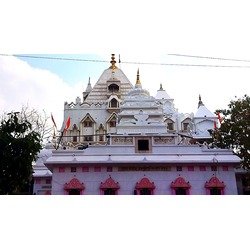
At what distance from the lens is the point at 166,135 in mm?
7102

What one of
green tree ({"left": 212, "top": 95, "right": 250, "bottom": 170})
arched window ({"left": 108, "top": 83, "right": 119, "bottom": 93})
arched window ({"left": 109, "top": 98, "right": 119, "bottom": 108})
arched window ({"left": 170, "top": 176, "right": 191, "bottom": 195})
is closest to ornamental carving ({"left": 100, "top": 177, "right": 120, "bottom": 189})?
arched window ({"left": 170, "top": 176, "right": 191, "bottom": 195})

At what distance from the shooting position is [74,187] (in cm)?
613

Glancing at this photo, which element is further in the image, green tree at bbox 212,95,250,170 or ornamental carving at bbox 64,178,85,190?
green tree at bbox 212,95,250,170

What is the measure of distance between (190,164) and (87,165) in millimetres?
1735

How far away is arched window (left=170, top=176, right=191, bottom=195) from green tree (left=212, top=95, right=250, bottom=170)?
1132 mm

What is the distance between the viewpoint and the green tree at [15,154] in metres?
4.45

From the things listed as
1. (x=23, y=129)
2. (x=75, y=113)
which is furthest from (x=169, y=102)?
(x=23, y=129)

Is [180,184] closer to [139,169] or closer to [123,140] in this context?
[139,169]

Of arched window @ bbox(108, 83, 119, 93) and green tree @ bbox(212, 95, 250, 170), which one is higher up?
arched window @ bbox(108, 83, 119, 93)

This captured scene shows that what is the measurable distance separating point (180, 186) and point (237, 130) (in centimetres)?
190

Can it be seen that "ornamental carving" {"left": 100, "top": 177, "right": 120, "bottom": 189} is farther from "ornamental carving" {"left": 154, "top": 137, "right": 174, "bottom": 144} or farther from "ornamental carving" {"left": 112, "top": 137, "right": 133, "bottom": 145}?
Answer: "ornamental carving" {"left": 154, "top": 137, "right": 174, "bottom": 144}

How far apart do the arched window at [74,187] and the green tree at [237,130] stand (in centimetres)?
281

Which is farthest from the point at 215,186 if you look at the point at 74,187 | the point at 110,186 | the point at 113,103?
the point at 113,103

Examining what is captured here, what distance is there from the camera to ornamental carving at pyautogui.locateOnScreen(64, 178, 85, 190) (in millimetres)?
6113
